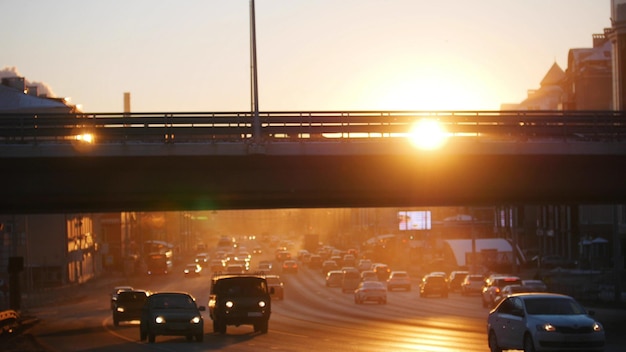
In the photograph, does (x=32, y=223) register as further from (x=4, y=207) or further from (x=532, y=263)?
(x=4, y=207)

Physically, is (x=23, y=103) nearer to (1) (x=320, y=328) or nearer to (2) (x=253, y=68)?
(2) (x=253, y=68)

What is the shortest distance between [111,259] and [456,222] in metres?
48.3

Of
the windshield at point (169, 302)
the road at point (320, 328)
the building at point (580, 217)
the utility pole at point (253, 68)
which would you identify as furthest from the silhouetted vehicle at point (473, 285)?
the windshield at point (169, 302)

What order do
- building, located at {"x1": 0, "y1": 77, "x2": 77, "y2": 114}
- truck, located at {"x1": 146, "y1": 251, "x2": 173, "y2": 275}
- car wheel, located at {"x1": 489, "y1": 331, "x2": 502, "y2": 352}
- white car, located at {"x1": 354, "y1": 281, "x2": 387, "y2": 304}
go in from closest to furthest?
car wheel, located at {"x1": 489, "y1": 331, "x2": 502, "y2": 352} → white car, located at {"x1": 354, "y1": 281, "x2": 387, "y2": 304} → building, located at {"x1": 0, "y1": 77, "x2": 77, "y2": 114} → truck, located at {"x1": 146, "y1": 251, "x2": 173, "y2": 275}

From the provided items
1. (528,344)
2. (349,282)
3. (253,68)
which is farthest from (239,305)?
(349,282)

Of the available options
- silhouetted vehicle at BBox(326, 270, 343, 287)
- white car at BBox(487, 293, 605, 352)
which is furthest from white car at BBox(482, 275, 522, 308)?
silhouetted vehicle at BBox(326, 270, 343, 287)

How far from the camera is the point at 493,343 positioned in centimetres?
2605

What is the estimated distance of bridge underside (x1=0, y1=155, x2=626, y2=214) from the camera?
3641 centimetres

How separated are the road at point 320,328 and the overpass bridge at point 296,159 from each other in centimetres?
493

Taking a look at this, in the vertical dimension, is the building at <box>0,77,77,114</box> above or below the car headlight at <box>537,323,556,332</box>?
above

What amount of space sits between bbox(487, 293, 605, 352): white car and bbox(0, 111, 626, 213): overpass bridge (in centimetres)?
1196

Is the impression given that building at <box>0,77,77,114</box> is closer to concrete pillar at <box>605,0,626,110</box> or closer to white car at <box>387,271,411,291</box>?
white car at <box>387,271,411,291</box>

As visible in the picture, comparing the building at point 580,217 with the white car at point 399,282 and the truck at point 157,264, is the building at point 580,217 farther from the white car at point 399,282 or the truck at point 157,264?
the truck at point 157,264

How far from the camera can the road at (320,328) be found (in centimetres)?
3020
